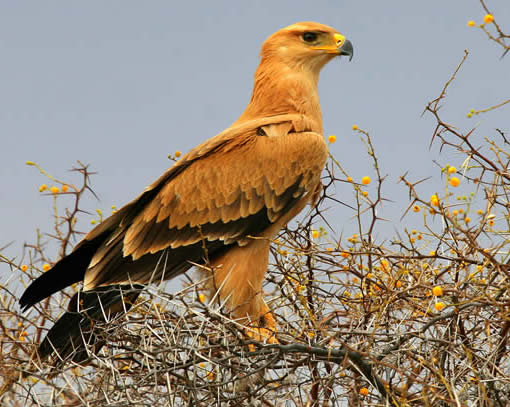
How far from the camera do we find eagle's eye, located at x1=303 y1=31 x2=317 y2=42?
247 inches

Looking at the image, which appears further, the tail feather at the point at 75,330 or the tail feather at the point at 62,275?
the tail feather at the point at 62,275

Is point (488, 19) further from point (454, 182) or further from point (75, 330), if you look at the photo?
point (75, 330)

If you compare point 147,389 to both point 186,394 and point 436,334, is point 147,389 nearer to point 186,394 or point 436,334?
point 186,394

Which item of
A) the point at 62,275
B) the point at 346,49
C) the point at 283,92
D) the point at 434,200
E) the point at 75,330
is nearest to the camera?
the point at 434,200

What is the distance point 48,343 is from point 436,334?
241cm

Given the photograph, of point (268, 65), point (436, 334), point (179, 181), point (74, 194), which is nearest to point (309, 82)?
point (268, 65)

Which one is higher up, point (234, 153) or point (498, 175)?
point (234, 153)

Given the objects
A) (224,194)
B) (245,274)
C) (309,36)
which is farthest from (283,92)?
(245,274)

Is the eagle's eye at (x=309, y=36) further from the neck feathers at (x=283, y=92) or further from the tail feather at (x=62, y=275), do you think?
the tail feather at (x=62, y=275)

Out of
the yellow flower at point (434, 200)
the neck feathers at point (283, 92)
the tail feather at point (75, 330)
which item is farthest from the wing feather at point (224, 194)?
the yellow flower at point (434, 200)

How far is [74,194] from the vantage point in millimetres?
5250

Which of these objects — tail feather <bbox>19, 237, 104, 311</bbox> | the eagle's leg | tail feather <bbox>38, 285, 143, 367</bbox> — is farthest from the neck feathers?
tail feather <bbox>38, 285, 143, 367</bbox>

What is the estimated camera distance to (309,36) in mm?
6277

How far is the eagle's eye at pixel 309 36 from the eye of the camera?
6.28 m
